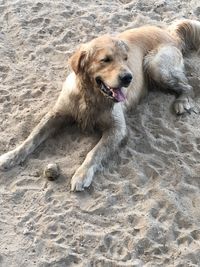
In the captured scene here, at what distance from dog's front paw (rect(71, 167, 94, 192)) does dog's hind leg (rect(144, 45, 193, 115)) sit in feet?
4.70

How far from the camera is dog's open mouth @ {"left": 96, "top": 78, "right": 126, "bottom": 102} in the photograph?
540 cm

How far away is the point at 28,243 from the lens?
4.67 metres

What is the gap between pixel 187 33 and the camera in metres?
6.96

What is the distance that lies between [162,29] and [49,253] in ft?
10.6

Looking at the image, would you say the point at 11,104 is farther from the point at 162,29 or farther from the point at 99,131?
the point at 162,29

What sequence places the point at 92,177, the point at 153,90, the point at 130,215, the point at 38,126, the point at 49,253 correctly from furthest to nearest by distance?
the point at 153,90 < the point at 38,126 < the point at 92,177 < the point at 130,215 < the point at 49,253

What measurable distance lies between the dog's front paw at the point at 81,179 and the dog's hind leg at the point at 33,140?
53 cm

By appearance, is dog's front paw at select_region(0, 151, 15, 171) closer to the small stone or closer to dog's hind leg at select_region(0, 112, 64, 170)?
dog's hind leg at select_region(0, 112, 64, 170)

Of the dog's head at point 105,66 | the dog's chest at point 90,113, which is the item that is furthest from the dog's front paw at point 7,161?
the dog's head at point 105,66

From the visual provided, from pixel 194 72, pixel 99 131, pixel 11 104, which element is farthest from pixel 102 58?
pixel 194 72

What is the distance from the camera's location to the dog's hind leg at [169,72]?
632 centimetres

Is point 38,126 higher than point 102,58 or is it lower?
lower

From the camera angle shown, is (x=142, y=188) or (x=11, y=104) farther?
(x=11, y=104)

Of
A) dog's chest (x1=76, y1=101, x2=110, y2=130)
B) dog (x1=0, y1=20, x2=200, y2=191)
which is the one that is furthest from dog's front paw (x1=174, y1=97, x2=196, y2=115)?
dog's chest (x1=76, y1=101, x2=110, y2=130)
